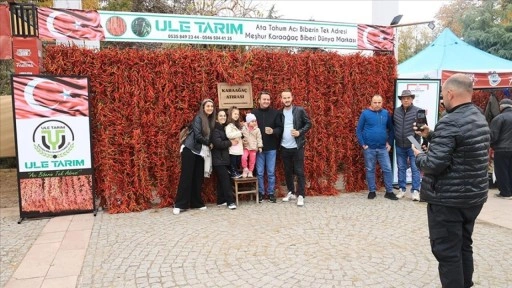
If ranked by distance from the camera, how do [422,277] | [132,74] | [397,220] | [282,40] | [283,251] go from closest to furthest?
[422,277] < [283,251] < [397,220] < [132,74] < [282,40]

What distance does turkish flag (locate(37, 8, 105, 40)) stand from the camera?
19.9 feet

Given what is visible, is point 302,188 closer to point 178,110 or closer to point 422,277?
point 178,110

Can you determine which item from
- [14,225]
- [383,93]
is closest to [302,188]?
[383,93]

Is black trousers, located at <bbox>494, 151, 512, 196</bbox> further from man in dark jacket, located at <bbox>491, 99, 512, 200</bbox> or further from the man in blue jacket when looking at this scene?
the man in blue jacket

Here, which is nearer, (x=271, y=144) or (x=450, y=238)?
(x=450, y=238)

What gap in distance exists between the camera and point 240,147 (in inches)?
267

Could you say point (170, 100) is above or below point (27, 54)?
below

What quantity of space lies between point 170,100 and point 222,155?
1.31 m

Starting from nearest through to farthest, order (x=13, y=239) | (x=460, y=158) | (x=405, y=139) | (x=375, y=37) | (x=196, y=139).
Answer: (x=460, y=158) → (x=13, y=239) → (x=196, y=139) → (x=405, y=139) → (x=375, y=37)

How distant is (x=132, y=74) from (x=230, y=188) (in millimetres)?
2530

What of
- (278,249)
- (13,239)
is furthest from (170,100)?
(278,249)

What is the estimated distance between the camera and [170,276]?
397 cm

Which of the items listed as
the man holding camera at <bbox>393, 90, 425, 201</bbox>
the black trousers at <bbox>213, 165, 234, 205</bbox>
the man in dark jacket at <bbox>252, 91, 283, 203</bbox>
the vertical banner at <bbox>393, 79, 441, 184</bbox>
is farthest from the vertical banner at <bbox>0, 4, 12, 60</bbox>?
the vertical banner at <bbox>393, 79, 441, 184</bbox>

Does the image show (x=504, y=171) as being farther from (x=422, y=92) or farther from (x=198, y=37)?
(x=198, y=37)
